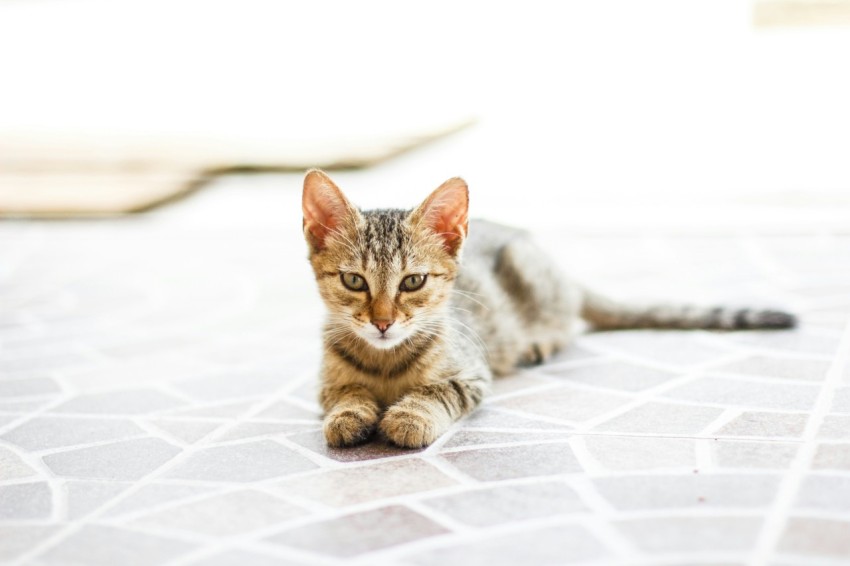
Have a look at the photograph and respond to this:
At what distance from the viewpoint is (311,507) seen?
8.17 ft

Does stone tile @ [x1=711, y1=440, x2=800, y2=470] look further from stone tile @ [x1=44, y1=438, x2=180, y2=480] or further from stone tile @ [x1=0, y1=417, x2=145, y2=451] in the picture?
stone tile @ [x1=0, y1=417, x2=145, y2=451]

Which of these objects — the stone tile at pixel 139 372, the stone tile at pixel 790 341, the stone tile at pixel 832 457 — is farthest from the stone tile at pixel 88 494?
the stone tile at pixel 790 341

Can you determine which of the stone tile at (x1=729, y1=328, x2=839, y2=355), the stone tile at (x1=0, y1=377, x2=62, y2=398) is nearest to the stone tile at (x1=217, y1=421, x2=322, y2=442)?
the stone tile at (x1=0, y1=377, x2=62, y2=398)

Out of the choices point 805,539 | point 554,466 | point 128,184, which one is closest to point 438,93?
point 128,184

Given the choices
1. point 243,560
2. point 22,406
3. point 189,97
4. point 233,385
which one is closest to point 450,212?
point 233,385

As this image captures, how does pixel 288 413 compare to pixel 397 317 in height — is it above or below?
below

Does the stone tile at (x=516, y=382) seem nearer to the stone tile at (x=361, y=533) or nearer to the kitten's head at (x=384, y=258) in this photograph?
the kitten's head at (x=384, y=258)

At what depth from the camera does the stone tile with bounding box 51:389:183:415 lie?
3439 mm

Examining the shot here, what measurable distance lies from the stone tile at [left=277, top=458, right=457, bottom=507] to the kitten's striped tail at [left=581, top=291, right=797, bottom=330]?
1850 millimetres

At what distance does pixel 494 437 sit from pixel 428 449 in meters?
0.25

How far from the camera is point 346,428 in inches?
116

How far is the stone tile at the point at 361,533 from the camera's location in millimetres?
2244

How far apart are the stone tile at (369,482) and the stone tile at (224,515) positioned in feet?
0.34

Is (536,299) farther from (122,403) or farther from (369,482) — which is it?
(122,403)
